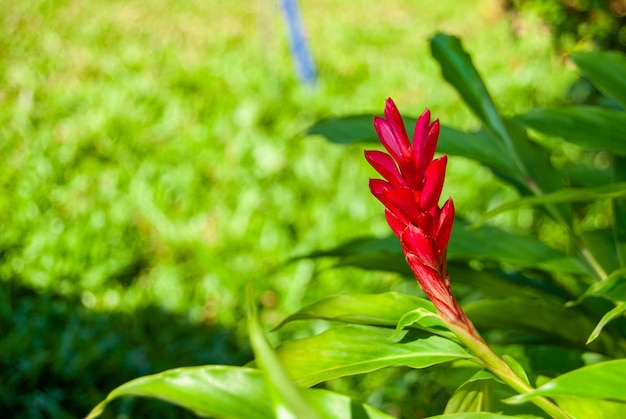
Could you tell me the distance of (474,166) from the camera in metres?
2.96

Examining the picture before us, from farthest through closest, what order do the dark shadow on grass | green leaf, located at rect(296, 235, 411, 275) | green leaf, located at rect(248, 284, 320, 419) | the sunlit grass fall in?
the sunlit grass < the dark shadow on grass < green leaf, located at rect(296, 235, 411, 275) < green leaf, located at rect(248, 284, 320, 419)

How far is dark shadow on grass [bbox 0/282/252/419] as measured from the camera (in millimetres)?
1819

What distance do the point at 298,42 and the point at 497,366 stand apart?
2995mm

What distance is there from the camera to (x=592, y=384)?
584mm

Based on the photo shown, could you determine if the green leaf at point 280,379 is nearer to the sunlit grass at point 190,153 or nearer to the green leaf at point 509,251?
the green leaf at point 509,251

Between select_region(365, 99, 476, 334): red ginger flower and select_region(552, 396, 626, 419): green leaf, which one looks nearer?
select_region(365, 99, 476, 334): red ginger flower

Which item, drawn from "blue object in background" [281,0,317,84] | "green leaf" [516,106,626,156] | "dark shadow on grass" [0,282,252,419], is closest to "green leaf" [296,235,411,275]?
"green leaf" [516,106,626,156]

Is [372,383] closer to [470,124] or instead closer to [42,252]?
[42,252]

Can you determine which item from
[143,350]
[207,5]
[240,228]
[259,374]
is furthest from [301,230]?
[207,5]

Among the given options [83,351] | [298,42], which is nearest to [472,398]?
[83,351]

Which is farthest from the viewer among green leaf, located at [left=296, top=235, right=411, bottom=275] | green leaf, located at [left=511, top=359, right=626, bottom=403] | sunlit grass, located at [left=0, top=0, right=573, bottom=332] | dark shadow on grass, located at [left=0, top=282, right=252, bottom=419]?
sunlit grass, located at [left=0, top=0, right=573, bottom=332]

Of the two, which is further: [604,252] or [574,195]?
[604,252]

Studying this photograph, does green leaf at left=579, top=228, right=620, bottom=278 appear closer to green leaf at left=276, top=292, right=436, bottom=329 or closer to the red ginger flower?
green leaf at left=276, top=292, right=436, bottom=329

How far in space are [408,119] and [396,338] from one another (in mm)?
579
